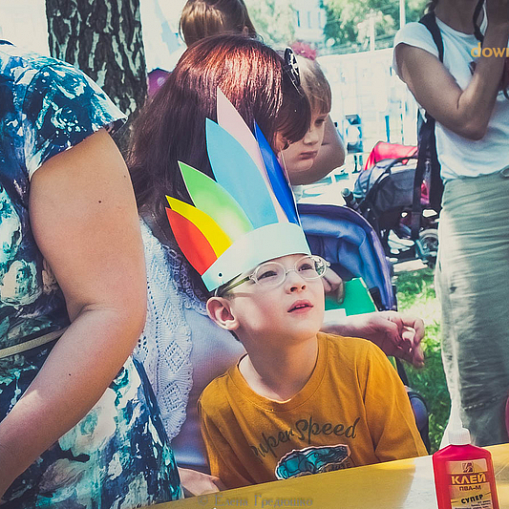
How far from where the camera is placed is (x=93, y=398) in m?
1.52

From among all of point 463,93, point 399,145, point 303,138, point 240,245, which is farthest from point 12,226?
point 463,93

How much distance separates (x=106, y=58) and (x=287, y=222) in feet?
2.42

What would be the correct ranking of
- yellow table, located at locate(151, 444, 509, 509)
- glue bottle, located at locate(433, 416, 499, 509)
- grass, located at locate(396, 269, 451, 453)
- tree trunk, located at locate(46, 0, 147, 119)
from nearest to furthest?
glue bottle, located at locate(433, 416, 499, 509)
yellow table, located at locate(151, 444, 509, 509)
tree trunk, located at locate(46, 0, 147, 119)
grass, located at locate(396, 269, 451, 453)

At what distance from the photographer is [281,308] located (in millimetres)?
2270

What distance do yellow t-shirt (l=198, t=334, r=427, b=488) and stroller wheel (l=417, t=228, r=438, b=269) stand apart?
382mm

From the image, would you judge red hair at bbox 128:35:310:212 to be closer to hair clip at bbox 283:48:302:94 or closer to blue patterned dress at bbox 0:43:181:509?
hair clip at bbox 283:48:302:94

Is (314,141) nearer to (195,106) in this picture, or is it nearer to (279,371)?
(195,106)

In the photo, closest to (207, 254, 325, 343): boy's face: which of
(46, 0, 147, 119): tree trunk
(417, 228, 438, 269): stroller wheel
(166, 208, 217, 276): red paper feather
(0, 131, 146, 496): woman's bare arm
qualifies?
(166, 208, 217, 276): red paper feather

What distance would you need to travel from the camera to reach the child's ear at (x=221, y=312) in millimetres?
2248

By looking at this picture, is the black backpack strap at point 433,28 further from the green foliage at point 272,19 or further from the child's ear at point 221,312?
the child's ear at point 221,312

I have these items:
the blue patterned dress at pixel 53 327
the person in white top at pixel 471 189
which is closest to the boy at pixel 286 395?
the person in white top at pixel 471 189

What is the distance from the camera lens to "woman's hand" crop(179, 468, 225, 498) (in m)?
2.25

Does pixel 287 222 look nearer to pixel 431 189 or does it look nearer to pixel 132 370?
pixel 431 189

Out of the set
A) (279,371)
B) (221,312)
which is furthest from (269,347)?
(221,312)
